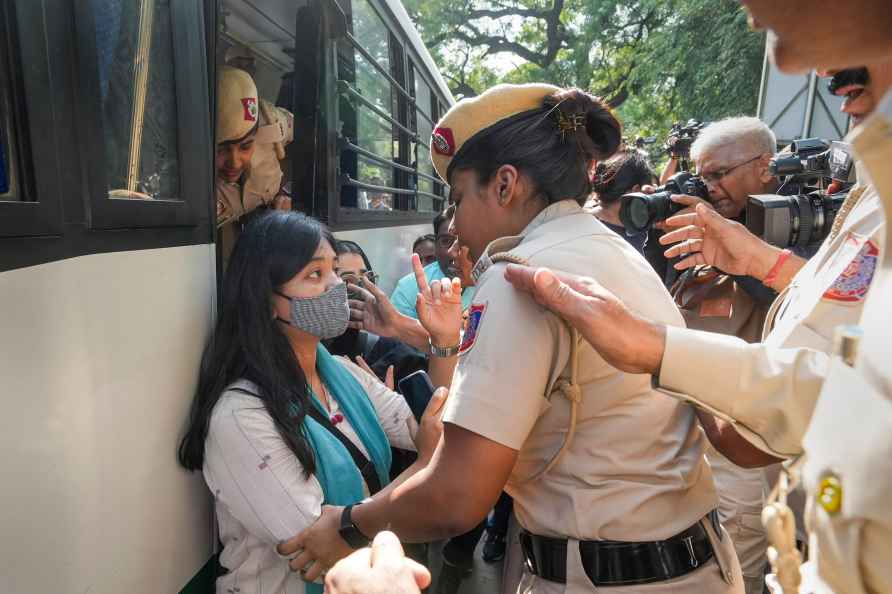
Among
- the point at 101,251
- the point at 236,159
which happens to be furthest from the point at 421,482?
the point at 236,159

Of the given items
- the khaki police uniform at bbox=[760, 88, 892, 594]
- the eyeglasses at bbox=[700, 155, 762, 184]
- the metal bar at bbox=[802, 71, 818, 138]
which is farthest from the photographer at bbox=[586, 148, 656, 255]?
the metal bar at bbox=[802, 71, 818, 138]

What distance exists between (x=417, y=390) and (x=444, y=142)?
1.20 metres

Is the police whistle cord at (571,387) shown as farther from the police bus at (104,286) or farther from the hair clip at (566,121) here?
the police bus at (104,286)

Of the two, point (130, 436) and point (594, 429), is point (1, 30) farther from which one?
point (594, 429)

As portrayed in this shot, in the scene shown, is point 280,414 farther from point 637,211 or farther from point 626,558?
point 637,211

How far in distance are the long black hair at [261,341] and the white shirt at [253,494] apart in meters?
0.03

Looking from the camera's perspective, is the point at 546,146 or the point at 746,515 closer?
the point at 546,146

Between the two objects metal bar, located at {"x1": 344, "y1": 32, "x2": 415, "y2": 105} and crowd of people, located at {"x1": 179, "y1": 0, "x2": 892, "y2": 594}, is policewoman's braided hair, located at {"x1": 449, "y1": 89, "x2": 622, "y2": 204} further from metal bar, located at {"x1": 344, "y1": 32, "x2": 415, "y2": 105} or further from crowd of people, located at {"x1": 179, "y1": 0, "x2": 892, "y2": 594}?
metal bar, located at {"x1": 344, "y1": 32, "x2": 415, "y2": 105}

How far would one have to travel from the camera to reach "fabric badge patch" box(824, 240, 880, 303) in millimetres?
909

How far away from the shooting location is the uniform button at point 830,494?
0.57 meters

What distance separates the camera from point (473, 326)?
44.3 inches

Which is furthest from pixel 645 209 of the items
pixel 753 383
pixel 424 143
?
pixel 424 143

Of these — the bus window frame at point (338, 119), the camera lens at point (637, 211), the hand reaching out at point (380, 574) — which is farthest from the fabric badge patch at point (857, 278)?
the bus window frame at point (338, 119)

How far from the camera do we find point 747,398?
0.92 m
